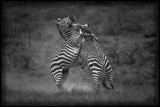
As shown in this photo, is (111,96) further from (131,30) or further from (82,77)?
(131,30)

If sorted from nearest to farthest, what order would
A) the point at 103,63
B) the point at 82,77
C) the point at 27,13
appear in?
the point at 103,63 < the point at 82,77 < the point at 27,13

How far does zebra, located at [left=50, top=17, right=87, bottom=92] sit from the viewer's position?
1320 cm

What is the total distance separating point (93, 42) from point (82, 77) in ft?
15.7

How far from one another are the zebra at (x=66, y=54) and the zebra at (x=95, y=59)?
0.96 ft

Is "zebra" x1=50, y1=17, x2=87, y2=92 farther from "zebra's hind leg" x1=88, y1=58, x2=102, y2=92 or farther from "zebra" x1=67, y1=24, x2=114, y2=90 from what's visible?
"zebra's hind leg" x1=88, y1=58, x2=102, y2=92

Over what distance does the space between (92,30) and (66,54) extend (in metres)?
9.70

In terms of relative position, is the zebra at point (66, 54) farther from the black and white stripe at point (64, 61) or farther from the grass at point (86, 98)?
the grass at point (86, 98)

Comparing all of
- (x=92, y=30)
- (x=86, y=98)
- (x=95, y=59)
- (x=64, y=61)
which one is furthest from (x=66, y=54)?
(x=92, y=30)

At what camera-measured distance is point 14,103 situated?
11250 mm

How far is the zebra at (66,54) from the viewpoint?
13203 mm

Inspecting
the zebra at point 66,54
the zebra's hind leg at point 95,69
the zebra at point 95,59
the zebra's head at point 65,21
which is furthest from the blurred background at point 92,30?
the zebra's head at point 65,21

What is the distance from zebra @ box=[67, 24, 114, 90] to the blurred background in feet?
5.68

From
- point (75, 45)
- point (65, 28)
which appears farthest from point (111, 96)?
point (65, 28)

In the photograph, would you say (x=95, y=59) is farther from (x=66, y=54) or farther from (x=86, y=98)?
(x=86, y=98)
